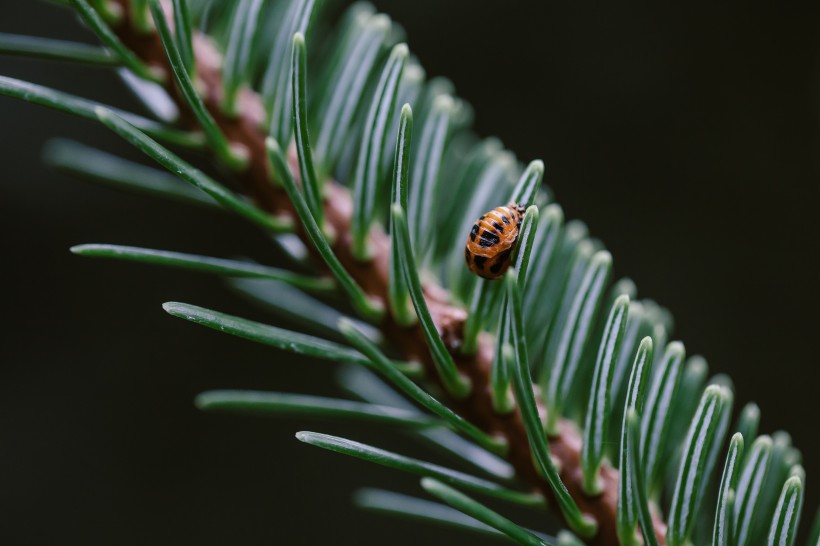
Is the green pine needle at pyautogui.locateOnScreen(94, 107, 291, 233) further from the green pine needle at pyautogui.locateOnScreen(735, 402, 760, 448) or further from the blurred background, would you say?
the blurred background

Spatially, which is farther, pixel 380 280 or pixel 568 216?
pixel 568 216

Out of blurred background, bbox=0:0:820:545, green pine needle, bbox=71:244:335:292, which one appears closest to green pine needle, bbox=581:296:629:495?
green pine needle, bbox=71:244:335:292

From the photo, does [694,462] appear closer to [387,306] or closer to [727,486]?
[727,486]

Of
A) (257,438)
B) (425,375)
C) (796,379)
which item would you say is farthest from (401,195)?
(796,379)

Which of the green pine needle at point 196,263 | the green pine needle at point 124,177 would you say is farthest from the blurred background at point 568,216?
the green pine needle at point 196,263

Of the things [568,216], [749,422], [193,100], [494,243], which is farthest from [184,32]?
[568,216]

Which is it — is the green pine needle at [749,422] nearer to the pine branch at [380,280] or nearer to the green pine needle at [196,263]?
the pine branch at [380,280]
